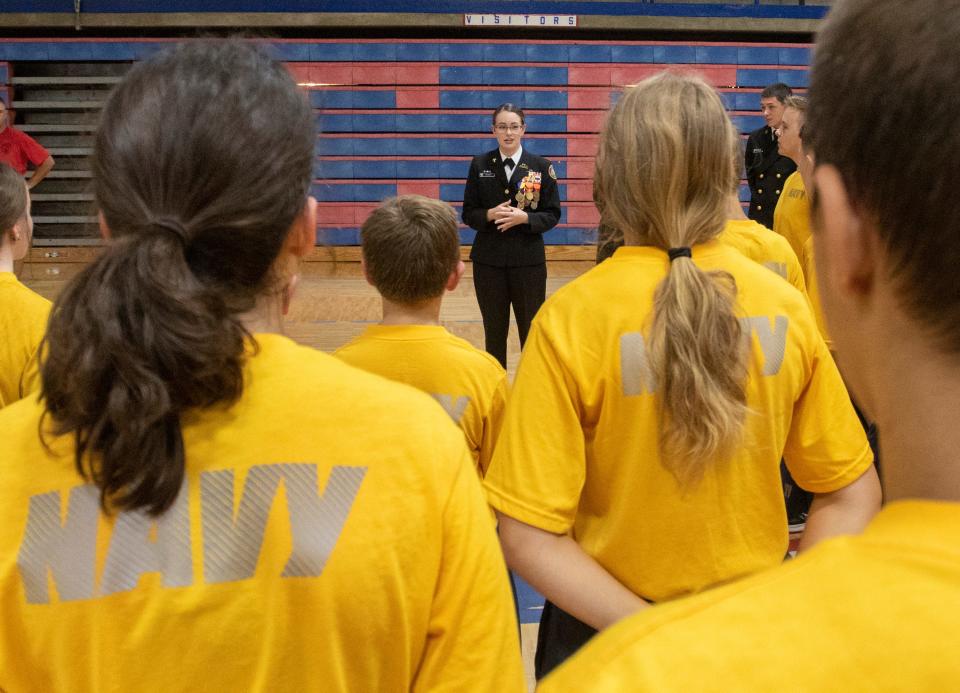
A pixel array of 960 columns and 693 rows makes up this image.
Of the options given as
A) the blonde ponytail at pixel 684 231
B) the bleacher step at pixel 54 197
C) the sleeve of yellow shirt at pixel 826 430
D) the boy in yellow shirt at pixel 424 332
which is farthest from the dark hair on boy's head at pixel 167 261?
the bleacher step at pixel 54 197

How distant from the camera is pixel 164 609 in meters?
0.92

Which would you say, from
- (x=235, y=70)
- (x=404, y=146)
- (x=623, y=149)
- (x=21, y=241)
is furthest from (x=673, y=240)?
(x=404, y=146)

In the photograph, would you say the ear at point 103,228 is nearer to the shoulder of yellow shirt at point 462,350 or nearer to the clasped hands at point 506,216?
the shoulder of yellow shirt at point 462,350

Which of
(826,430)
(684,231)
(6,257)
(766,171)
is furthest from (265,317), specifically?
(766,171)

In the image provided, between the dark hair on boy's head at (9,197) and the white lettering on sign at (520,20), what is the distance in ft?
28.0

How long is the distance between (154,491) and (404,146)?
34.5 feet

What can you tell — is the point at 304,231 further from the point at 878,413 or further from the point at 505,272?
the point at 505,272

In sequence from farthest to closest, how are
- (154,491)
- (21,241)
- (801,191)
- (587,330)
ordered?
(801,191) < (21,241) < (587,330) < (154,491)

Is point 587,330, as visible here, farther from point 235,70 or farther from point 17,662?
point 17,662

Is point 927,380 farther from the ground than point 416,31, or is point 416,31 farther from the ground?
point 416,31

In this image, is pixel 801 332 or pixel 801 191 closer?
pixel 801 332

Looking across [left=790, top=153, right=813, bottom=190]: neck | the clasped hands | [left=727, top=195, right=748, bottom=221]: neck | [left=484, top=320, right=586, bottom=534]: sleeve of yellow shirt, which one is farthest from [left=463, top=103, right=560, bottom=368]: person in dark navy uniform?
[left=484, top=320, right=586, bottom=534]: sleeve of yellow shirt

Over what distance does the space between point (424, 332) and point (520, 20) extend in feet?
29.1

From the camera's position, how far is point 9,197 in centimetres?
257
